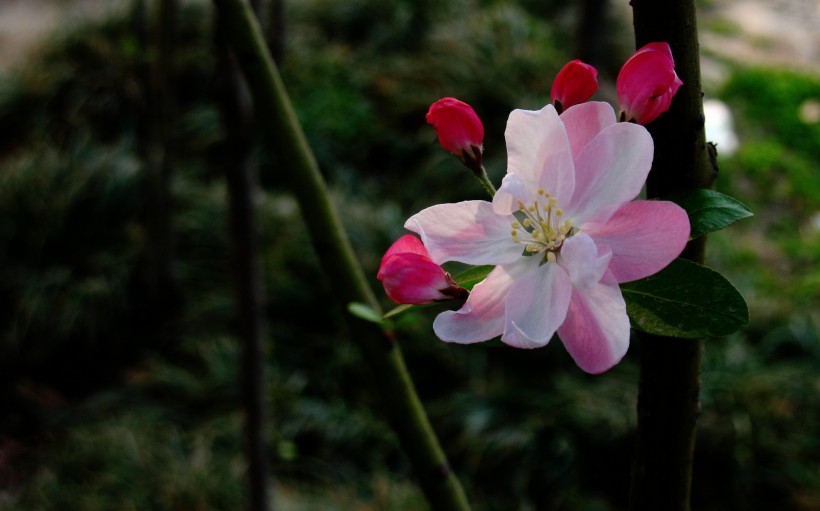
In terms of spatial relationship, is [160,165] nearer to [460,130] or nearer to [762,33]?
[460,130]

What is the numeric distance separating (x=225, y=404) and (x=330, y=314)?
63cm

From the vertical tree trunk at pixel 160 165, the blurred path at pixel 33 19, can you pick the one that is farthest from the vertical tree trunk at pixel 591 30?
the blurred path at pixel 33 19

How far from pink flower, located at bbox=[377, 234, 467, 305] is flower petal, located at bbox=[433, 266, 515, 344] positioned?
18 mm

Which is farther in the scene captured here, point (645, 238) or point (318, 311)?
point (318, 311)

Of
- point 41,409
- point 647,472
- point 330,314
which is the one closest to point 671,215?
point 647,472

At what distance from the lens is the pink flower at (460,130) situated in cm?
52

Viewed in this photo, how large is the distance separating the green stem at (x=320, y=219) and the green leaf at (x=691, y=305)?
22 cm

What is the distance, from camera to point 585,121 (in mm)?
454

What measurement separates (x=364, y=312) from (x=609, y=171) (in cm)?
22

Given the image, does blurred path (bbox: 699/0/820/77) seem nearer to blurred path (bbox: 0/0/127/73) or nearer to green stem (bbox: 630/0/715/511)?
blurred path (bbox: 0/0/127/73)

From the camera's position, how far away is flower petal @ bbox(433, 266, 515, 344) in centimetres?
43

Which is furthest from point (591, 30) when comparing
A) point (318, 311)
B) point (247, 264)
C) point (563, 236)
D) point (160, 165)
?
point (563, 236)

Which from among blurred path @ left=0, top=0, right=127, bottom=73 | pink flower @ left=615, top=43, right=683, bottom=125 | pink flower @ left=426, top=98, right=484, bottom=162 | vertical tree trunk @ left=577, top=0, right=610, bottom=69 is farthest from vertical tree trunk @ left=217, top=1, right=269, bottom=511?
blurred path @ left=0, top=0, right=127, bottom=73

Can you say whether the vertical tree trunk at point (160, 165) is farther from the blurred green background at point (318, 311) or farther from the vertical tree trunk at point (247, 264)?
the vertical tree trunk at point (247, 264)
